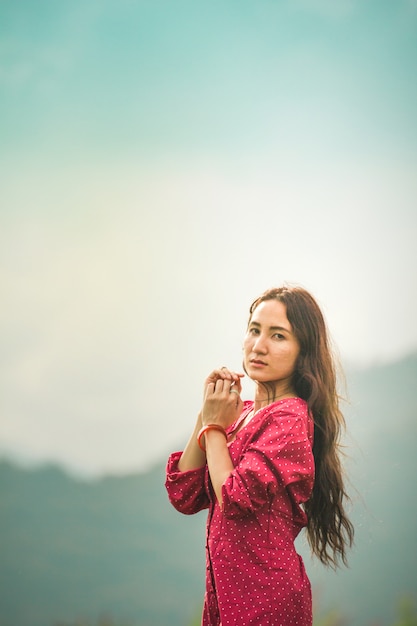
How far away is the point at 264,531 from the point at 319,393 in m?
0.30

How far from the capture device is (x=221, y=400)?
1390 millimetres

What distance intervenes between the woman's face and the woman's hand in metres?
0.05

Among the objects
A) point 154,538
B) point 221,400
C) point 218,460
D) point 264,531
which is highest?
point 154,538

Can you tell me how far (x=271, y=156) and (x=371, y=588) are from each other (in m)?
1.67

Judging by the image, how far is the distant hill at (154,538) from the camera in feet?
8.27

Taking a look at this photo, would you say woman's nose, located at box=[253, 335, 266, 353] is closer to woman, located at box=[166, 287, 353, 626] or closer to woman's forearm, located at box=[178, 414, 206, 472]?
woman, located at box=[166, 287, 353, 626]

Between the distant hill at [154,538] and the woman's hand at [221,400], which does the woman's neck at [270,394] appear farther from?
the distant hill at [154,538]

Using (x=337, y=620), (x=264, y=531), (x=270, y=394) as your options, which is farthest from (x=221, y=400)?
(x=337, y=620)

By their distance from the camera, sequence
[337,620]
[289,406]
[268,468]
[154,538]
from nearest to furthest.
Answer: [268,468] < [289,406] < [337,620] < [154,538]

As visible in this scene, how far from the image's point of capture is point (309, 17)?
9.19 ft

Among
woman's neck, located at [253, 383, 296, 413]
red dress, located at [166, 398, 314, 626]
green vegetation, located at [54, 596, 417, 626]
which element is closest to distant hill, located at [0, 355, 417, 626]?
green vegetation, located at [54, 596, 417, 626]

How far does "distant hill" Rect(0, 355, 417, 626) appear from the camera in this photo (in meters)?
2.52

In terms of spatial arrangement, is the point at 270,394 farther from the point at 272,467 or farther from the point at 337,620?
the point at 337,620

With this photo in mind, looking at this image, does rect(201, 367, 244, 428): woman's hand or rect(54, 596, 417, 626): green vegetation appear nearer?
rect(201, 367, 244, 428): woman's hand
